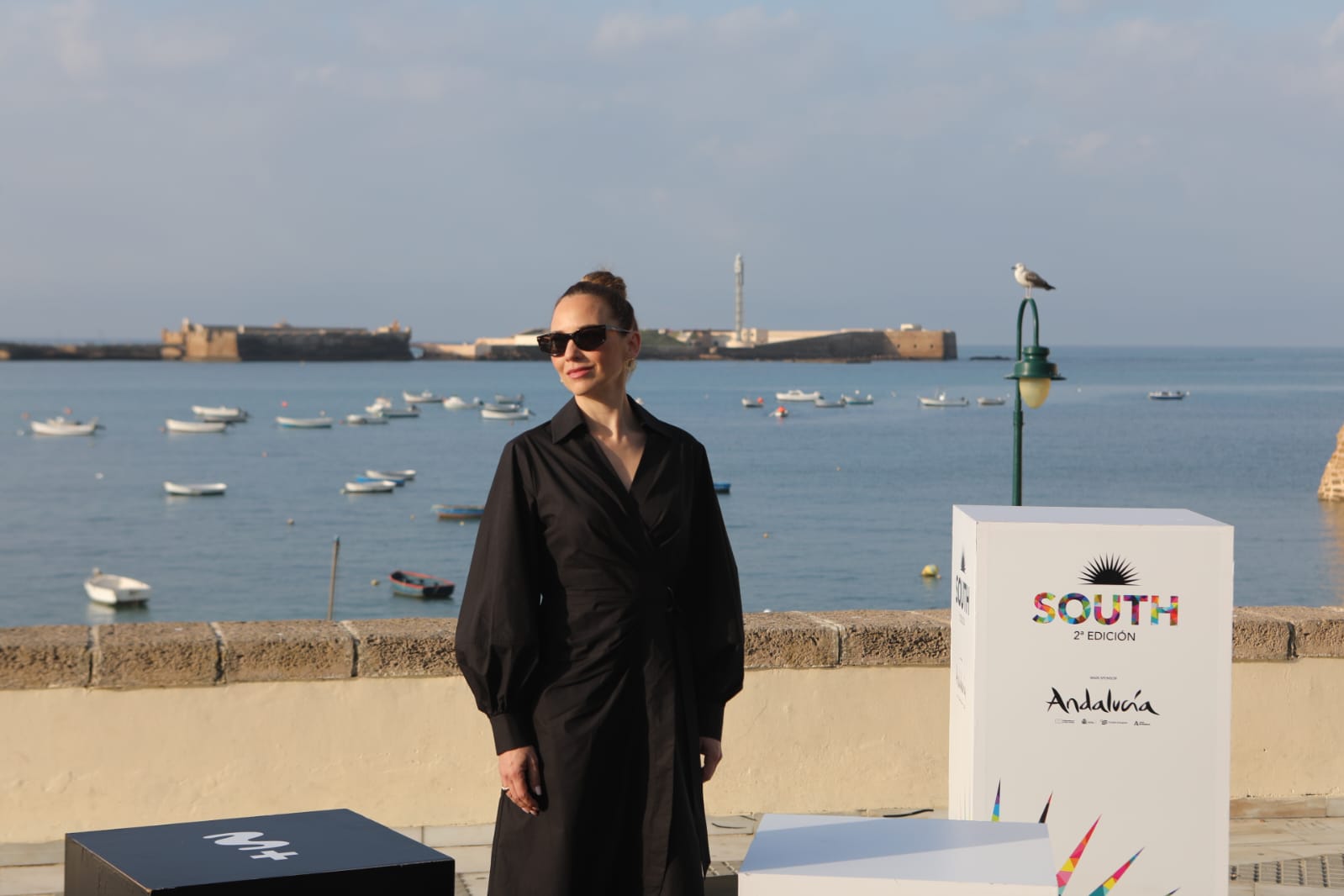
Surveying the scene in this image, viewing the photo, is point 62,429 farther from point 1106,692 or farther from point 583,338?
point 583,338

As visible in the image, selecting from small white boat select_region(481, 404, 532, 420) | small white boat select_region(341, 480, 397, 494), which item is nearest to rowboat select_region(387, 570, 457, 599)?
small white boat select_region(341, 480, 397, 494)

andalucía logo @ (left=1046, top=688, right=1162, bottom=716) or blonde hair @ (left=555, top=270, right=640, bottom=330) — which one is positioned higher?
blonde hair @ (left=555, top=270, right=640, bottom=330)

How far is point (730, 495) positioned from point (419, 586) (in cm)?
2650

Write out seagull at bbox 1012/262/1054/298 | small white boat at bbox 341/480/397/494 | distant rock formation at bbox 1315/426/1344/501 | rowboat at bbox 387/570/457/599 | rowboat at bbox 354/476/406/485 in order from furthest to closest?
→ rowboat at bbox 354/476/406/485, small white boat at bbox 341/480/397/494, distant rock formation at bbox 1315/426/1344/501, rowboat at bbox 387/570/457/599, seagull at bbox 1012/262/1054/298

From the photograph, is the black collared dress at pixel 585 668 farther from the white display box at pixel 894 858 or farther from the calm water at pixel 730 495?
the calm water at pixel 730 495

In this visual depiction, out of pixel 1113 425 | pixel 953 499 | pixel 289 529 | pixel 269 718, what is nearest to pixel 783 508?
pixel 953 499

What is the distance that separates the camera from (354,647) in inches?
201

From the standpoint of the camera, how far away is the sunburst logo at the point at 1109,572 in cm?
405

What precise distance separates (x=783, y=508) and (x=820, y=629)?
62.6 meters

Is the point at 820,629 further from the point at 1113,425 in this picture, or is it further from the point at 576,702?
the point at 1113,425

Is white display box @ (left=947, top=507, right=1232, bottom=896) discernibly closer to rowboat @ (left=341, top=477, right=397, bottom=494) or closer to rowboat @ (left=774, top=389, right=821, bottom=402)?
rowboat @ (left=341, top=477, right=397, bottom=494)

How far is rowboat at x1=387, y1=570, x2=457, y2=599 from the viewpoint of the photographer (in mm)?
47500

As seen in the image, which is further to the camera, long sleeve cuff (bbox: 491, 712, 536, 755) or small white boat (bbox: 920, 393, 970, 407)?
small white boat (bbox: 920, 393, 970, 407)

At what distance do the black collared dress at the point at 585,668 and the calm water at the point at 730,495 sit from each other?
4011 centimetres
